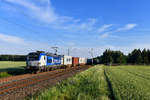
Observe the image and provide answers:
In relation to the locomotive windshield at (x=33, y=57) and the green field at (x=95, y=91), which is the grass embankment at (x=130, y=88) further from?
the locomotive windshield at (x=33, y=57)

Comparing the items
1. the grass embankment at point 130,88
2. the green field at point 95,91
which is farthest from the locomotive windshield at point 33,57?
the grass embankment at point 130,88

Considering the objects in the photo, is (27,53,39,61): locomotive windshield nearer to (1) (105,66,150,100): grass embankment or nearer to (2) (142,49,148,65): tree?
(1) (105,66,150,100): grass embankment

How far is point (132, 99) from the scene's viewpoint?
6.95 metres

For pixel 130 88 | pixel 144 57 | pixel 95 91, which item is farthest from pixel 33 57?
pixel 144 57

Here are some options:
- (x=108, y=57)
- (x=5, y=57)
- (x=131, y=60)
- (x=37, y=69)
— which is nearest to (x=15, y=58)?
(x=5, y=57)

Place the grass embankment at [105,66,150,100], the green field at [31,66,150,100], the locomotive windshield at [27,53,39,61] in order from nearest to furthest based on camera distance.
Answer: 1. the green field at [31,66,150,100]
2. the grass embankment at [105,66,150,100]
3. the locomotive windshield at [27,53,39,61]

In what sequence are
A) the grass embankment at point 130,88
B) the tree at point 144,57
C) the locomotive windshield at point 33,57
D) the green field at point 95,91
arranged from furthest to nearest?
the tree at point 144,57 < the locomotive windshield at point 33,57 < the grass embankment at point 130,88 < the green field at point 95,91

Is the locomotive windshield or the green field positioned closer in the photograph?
the green field

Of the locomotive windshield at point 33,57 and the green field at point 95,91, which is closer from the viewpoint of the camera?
the green field at point 95,91

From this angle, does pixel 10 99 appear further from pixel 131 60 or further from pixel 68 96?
pixel 131 60

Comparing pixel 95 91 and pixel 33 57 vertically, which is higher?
pixel 33 57

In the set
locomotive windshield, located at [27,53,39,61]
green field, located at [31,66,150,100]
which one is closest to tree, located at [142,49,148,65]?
green field, located at [31,66,150,100]

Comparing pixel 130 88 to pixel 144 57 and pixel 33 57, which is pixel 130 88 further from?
pixel 144 57

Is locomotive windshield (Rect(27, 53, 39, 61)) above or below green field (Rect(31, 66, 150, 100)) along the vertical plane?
above
